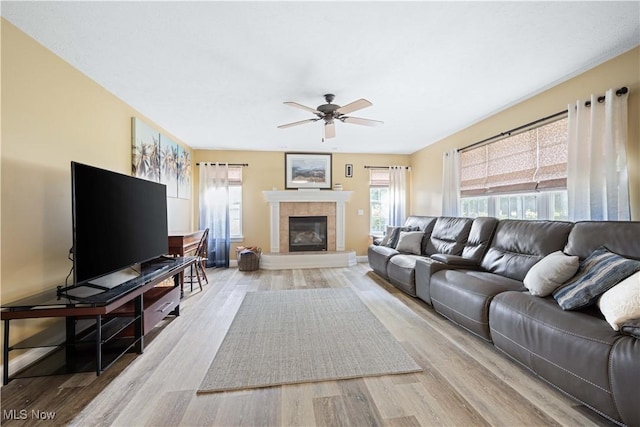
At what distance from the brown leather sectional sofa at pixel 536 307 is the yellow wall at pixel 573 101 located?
649mm

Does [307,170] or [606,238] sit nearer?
[606,238]

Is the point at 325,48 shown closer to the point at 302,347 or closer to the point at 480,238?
the point at 302,347

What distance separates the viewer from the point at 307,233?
5.79m

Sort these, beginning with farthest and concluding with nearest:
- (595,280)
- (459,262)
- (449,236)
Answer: (449,236), (459,262), (595,280)

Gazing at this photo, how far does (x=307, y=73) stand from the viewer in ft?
8.10

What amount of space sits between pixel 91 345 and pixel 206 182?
372cm

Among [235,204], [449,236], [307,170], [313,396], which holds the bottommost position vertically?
[313,396]

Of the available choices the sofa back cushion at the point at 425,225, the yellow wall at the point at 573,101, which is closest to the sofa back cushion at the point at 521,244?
the yellow wall at the point at 573,101

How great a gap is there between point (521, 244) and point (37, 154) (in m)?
4.32

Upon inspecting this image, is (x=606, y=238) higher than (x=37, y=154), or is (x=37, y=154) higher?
(x=37, y=154)

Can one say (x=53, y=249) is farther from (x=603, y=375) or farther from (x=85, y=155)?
(x=603, y=375)

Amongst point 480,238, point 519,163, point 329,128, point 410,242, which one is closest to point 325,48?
point 329,128

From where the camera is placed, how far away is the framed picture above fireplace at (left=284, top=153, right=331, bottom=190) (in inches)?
224

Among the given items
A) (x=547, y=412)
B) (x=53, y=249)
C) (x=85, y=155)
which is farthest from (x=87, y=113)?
(x=547, y=412)
